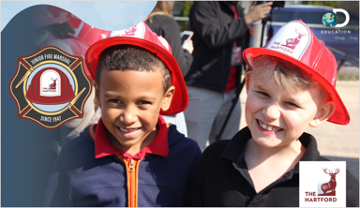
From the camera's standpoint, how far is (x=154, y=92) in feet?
4.43

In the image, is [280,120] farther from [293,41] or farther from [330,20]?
[330,20]

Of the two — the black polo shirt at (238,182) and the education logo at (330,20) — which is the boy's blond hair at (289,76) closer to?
the black polo shirt at (238,182)

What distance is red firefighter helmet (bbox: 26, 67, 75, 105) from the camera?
52.4 inches

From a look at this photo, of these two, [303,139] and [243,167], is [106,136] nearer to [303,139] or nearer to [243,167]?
[243,167]

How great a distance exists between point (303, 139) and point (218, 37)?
1251 mm

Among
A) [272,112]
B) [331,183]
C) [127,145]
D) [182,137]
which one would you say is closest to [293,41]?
[272,112]

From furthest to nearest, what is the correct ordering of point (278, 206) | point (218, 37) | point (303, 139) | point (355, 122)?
1. point (355, 122)
2. point (218, 37)
3. point (303, 139)
4. point (278, 206)

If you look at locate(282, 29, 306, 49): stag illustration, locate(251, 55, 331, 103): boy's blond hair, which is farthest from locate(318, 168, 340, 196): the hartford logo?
locate(282, 29, 306, 49): stag illustration

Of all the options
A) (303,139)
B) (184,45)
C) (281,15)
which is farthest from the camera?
(281,15)

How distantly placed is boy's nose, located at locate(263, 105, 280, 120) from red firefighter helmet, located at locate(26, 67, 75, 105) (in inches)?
31.7

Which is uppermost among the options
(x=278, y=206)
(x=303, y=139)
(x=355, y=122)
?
(x=303, y=139)

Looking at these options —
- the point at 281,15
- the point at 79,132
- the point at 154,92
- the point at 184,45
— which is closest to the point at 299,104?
the point at 154,92

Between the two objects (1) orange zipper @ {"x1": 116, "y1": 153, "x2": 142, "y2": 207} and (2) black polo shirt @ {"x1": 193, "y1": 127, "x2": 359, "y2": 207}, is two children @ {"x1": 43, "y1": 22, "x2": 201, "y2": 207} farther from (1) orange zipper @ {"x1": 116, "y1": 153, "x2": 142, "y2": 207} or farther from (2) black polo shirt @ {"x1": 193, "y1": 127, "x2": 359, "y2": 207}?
(2) black polo shirt @ {"x1": 193, "y1": 127, "x2": 359, "y2": 207}

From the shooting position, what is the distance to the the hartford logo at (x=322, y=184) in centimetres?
116
